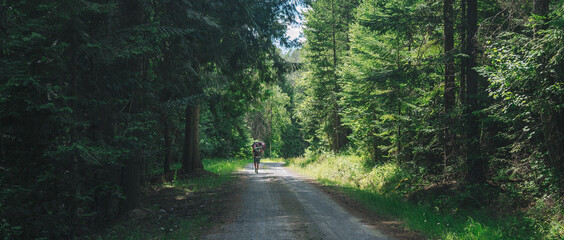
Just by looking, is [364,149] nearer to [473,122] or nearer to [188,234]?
[473,122]

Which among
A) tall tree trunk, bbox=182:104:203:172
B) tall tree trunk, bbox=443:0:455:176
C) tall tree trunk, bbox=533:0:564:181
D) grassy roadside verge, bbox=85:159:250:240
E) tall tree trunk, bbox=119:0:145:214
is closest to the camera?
grassy roadside verge, bbox=85:159:250:240

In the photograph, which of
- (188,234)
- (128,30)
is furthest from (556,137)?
(128,30)

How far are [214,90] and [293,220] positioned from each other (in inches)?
265

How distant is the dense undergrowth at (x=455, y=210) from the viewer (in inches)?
256

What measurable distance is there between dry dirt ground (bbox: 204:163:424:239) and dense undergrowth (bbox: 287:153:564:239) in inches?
24.6

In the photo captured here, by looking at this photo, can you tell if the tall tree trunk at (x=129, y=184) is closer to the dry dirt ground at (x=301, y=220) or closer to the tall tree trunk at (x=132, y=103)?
the tall tree trunk at (x=132, y=103)

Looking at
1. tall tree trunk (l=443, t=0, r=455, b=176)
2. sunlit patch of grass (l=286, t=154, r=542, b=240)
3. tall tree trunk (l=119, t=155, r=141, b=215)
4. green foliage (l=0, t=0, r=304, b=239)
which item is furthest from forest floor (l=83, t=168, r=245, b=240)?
tall tree trunk (l=443, t=0, r=455, b=176)

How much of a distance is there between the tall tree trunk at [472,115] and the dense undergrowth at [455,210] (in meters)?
0.52

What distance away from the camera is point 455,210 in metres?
8.57

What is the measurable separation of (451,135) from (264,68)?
25.0 feet

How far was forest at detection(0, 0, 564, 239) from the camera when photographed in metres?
5.68

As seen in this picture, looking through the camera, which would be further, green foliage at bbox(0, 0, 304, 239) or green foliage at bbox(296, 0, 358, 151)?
green foliage at bbox(296, 0, 358, 151)

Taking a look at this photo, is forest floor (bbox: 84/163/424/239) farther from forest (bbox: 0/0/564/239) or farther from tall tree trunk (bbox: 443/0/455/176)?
tall tree trunk (bbox: 443/0/455/176)

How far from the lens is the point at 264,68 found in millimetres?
14203
